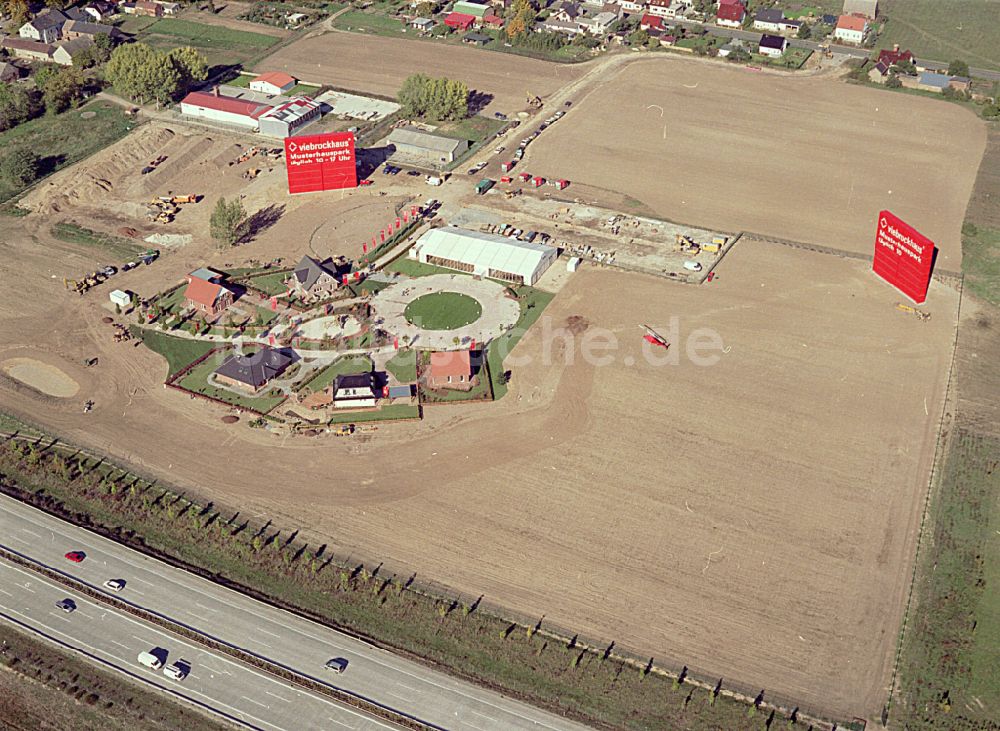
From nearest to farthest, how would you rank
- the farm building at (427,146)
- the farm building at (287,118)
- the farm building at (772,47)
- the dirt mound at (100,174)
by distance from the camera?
the dirt mound at (100,174) < the farm building at (427,146) < the farm building at (287,118) < the farm building at (772,47)

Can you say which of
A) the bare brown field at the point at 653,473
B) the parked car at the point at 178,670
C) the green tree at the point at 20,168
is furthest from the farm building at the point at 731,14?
the parked car at the point at 178,670

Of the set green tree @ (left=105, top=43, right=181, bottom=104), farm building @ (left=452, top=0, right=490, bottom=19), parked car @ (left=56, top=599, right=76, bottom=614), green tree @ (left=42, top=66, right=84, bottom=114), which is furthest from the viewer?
farm building @ (left=452, top=0, right=490, bottom=19)

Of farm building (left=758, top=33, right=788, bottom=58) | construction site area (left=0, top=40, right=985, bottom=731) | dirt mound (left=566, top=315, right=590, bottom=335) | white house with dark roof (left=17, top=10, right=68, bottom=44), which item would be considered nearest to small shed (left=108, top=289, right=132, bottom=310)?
construction site area (left=0, top=40, right=985, bottom=731)

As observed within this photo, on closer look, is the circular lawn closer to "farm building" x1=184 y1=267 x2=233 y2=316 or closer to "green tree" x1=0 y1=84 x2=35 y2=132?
"farm building" x1=184 y1=267 x2=233 y2=316

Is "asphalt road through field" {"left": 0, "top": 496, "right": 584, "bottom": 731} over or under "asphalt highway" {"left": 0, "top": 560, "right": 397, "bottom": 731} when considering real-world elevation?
over

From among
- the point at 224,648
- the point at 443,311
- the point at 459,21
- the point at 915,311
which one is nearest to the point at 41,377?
the point at 443,311

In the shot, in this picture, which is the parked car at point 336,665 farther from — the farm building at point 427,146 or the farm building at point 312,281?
the farm building at point 427,146

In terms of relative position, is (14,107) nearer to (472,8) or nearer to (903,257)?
→ (472,8)
